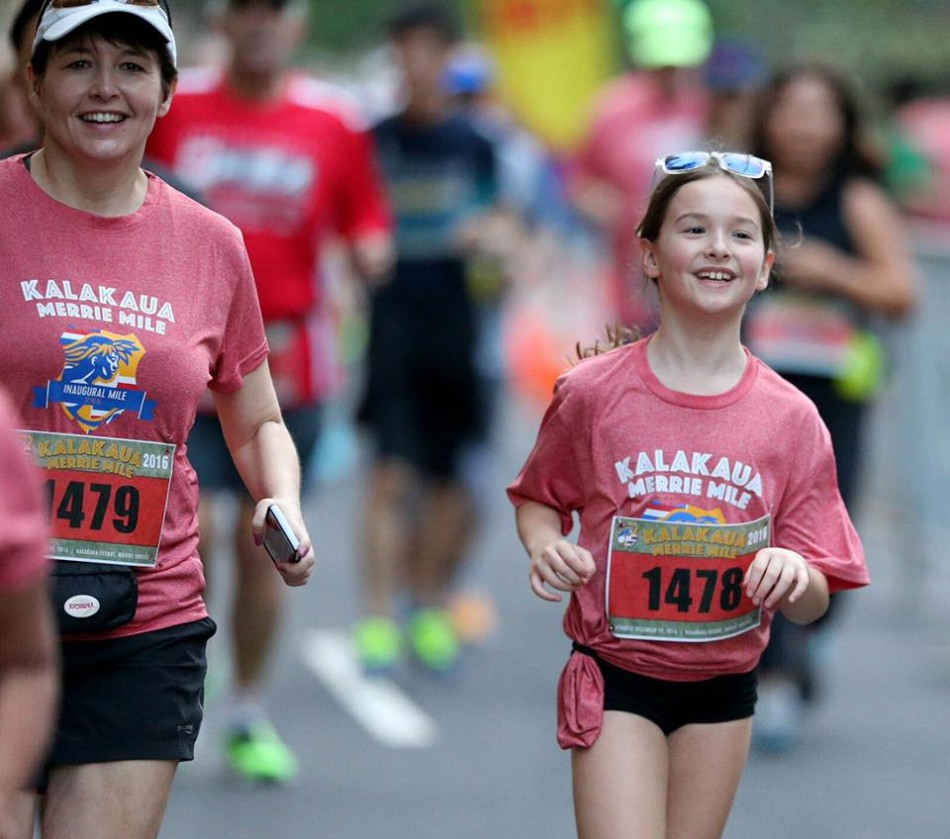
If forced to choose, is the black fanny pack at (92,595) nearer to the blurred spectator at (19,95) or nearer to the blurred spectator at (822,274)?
the blurred spectator at (19,95)

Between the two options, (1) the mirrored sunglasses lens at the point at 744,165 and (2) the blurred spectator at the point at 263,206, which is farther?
(2) the blurred spectator at the point at 263,206

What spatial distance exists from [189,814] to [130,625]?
316 centimetres

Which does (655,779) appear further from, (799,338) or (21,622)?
(799,338)

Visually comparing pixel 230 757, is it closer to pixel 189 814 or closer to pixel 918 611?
pixel 189 814

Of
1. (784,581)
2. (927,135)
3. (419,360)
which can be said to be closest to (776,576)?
(784,581)

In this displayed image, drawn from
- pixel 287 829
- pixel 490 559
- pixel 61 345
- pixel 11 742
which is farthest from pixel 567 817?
pixel 490 559

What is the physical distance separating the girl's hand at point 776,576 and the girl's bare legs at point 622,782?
0.37 m

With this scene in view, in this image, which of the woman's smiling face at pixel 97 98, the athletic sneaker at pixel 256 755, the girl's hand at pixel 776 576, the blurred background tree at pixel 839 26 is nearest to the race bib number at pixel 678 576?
the girl's hand at pixel 776 576

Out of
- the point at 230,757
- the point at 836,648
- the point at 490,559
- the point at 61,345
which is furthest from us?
the point at 490,559

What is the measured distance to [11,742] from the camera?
9.87 ft

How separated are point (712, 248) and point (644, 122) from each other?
6124mm

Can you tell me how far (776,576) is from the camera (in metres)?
4.20

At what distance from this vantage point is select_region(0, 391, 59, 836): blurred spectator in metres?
2.89

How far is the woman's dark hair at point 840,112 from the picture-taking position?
8.03m
